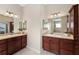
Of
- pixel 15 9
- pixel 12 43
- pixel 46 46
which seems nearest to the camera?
pixel 15 9

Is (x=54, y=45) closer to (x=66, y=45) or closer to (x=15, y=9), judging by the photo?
(x=66, y=45)

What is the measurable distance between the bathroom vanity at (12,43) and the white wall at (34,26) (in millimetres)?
152

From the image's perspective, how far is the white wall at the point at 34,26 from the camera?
225 cm

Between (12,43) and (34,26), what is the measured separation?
0.68m

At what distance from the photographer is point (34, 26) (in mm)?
2277

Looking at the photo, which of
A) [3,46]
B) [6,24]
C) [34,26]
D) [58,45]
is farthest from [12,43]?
[58,45]

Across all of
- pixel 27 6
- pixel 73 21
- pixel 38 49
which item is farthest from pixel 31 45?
pixel 73 21

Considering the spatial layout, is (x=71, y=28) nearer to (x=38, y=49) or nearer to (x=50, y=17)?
(x=50, y=17)

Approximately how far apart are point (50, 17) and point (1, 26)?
3.43ft

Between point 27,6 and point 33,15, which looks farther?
point 33,15

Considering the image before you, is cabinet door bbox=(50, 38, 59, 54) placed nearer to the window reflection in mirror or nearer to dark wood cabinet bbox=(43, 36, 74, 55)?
dark wood cabinet bbox=(43, 36, 74, 55)

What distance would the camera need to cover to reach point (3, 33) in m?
2.22
